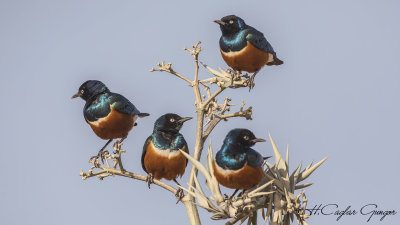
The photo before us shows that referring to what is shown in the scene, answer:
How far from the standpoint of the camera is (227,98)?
10.5 metres

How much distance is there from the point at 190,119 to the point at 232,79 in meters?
1.58

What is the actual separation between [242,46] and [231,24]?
598 mm

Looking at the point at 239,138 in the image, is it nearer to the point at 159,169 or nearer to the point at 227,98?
the point at 227,98

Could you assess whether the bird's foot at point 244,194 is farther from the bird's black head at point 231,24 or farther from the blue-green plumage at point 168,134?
the bird's black head at point 231,24

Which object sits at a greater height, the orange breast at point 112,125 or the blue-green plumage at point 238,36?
the blue-green plumage at point 238,36

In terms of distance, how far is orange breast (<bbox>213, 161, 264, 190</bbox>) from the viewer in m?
9.48

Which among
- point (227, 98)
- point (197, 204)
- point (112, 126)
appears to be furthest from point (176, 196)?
point (112, 126)

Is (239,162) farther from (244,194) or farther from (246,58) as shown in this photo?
(246,58)

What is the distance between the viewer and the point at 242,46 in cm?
1160

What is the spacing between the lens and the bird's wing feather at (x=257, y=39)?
11711mm

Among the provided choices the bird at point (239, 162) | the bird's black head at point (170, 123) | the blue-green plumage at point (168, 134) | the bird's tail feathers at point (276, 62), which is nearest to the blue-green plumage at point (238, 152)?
the bird at point (239, 162)

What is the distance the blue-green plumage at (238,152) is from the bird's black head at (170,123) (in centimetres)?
167

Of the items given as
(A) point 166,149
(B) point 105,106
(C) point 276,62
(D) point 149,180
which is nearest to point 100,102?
(B) point 105,106

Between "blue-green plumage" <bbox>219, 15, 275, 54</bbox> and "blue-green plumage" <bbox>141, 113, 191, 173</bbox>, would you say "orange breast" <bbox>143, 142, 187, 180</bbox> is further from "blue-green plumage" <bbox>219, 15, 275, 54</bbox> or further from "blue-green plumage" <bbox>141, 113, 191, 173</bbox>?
"blue-green plumage" <bbox>219, 15, 275, 54</bbox>
